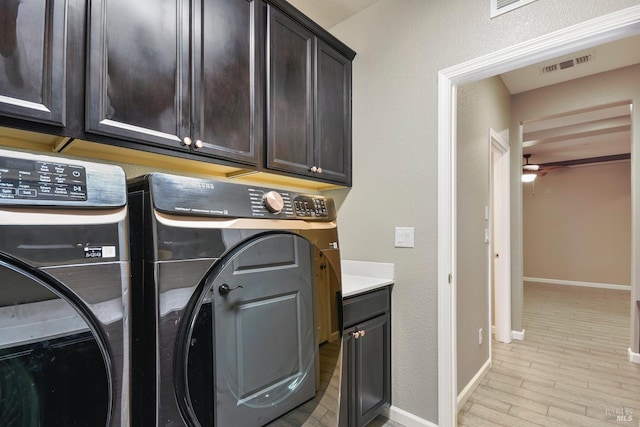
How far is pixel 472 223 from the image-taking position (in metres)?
2.46

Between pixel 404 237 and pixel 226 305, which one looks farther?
pixel 404 237

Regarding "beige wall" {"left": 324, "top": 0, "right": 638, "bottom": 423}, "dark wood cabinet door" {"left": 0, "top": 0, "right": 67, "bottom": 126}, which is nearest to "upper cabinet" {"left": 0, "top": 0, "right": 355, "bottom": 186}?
"dark wood cabinet door" {"left": 0, "top": 0, "right": 67, "bottom": 126}

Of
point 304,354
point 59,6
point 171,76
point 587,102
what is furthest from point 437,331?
point 587,102

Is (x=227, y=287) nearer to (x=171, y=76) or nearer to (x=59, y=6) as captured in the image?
(x=171, y=76)

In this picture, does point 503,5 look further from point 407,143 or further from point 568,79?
point 568,79

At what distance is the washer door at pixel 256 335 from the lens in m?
0.83

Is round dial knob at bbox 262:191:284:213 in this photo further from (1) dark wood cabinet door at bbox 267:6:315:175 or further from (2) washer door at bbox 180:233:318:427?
(1) dark wood cabinet door at bbox 267:6:315:175

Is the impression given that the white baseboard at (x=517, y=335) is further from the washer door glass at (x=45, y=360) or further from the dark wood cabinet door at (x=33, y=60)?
the dark wood cabinet door at (x=33, y=60)

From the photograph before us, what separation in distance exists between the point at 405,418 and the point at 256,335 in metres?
1.51

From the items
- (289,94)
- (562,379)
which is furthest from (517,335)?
(289,94)

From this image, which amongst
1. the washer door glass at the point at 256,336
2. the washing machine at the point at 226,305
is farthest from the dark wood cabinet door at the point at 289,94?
the washer door glass at the point at 256,336

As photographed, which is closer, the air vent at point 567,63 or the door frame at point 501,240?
the air vent at point 567,63

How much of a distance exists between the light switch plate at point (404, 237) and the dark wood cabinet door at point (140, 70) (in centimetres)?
135

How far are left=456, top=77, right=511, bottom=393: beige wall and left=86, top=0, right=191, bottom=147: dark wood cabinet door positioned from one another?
71.2 inches
